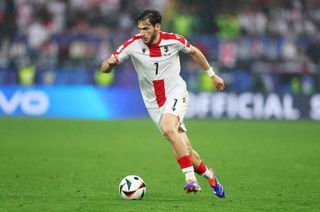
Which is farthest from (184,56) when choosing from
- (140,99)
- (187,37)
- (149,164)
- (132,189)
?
(132,189)

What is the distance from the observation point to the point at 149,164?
43.3 feet

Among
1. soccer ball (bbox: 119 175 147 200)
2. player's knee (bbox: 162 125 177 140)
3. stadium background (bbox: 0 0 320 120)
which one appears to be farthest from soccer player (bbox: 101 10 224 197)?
stadium background (bbox: 0 0 320 120)

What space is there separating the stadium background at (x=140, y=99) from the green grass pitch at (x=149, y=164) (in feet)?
0.14

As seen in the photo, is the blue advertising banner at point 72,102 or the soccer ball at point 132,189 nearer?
the soccer ball at point 132,189

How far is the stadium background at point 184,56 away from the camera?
23.2 m

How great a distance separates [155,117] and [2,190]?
2.05m

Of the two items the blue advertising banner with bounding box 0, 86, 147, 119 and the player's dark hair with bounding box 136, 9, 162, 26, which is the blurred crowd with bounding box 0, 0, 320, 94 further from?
the player's dark hair with bounding box 136, 9, 162, 26

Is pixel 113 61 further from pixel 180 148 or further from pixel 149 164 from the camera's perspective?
pixel 149 164

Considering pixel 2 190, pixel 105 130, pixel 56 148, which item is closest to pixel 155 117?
pixel 2 190

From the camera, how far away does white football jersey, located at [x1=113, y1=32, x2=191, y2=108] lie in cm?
930

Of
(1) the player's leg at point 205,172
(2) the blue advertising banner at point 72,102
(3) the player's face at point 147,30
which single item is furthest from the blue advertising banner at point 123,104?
(3) the player's face at point 147,30

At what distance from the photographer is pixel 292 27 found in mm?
26609

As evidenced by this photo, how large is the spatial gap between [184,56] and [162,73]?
1613 centimetres

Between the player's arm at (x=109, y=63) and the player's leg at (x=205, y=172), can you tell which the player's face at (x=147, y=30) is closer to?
the player's arm at (x=109, y=63)
